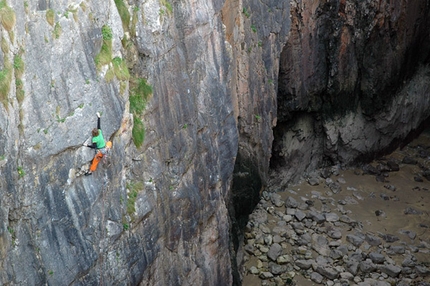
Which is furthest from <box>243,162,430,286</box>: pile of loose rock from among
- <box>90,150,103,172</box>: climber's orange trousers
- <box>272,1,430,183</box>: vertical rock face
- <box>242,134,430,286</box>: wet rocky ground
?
<box>90,150,103,172</box>: climber's orange trousers

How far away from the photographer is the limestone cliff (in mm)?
10438

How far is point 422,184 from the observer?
2536cm

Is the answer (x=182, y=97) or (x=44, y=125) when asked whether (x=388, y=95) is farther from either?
(x=44, y=125)

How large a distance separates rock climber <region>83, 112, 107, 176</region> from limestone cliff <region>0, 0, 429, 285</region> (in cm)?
14

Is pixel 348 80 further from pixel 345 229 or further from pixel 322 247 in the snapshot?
pixel 322 247

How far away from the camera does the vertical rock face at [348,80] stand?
23.1 m

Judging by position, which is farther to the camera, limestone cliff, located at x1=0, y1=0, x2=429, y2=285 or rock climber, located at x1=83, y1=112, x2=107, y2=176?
rock climber, located at x1=83, y1=112, x2=107, y2=176

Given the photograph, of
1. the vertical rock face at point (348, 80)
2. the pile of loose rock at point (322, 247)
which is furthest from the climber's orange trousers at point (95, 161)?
the vertical rock face at point (348, 80)

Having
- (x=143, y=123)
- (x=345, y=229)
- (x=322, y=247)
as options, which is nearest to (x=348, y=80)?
(x=345, y=229)

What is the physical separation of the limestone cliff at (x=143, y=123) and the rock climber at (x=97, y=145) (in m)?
0.14

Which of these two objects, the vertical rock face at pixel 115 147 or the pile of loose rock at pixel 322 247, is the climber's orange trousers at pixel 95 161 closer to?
the vertical rock face at pixel 115 147

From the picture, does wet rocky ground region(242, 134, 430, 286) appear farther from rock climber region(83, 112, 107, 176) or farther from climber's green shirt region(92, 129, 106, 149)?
climber's green shirt region(92, 129, 106, 149)

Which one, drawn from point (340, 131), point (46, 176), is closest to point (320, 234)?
point (340, 131)

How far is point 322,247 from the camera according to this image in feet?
69.6
